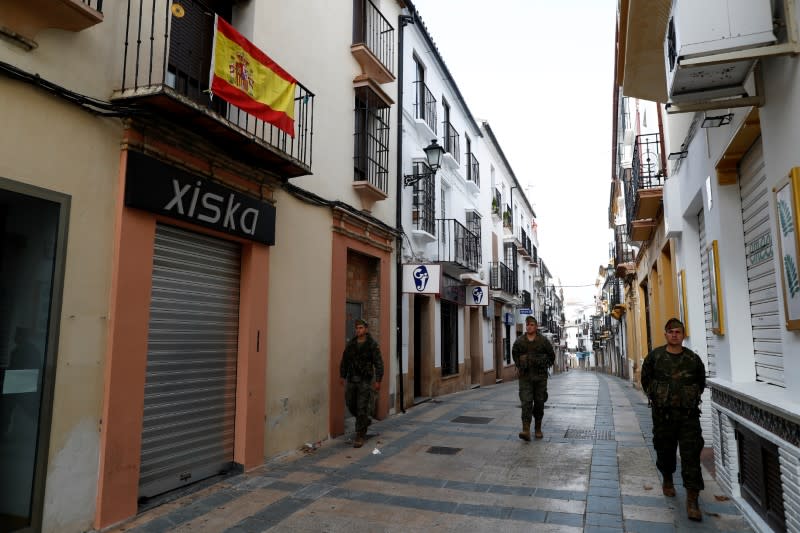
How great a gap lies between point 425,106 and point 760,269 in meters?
10.1

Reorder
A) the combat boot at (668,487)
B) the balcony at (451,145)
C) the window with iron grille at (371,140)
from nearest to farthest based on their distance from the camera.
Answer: the combat boot at (668,487)
the window with iron grille at (371,140)
the balcony at (451,145)

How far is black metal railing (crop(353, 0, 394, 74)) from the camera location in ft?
34.3

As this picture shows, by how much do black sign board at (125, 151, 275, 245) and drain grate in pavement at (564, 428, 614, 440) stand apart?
221 inches

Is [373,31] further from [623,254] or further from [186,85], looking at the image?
[623,254]

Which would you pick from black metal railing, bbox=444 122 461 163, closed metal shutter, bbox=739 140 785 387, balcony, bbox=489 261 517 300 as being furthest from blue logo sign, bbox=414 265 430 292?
balcony, bbox=489 261 517 300

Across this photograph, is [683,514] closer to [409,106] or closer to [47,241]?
[47,241]

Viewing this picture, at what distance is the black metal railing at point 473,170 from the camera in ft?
58.6

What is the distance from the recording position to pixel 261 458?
21.9 feet

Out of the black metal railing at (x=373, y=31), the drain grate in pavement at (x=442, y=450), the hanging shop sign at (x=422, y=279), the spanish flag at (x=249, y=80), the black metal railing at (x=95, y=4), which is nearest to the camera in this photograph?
the black metal railing at (x=95, y=4)

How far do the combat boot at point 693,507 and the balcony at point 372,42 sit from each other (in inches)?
322

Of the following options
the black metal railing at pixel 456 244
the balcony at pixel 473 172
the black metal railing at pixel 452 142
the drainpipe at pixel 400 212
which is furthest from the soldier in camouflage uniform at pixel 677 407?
the balcony at pixel 473 172

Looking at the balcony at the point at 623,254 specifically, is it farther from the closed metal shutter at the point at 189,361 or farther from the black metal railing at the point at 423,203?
the closed metal shutter at the point at 189,361

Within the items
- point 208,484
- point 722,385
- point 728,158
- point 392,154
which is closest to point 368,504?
point 208,484

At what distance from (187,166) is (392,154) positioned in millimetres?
6437
